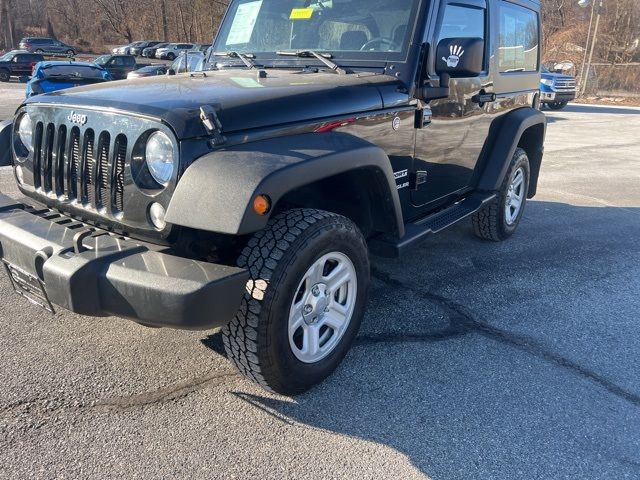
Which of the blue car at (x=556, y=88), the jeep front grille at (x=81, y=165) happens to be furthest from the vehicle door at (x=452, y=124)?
the blue car at (x=556, y=88)

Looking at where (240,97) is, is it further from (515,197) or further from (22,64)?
(22,64)

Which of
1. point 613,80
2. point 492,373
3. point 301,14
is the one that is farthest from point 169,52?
point 492,373

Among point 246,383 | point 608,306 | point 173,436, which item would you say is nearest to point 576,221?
point 608,306

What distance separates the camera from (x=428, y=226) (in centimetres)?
371

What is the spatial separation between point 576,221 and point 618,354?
318cm

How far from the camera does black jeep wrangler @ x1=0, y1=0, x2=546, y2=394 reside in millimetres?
2217

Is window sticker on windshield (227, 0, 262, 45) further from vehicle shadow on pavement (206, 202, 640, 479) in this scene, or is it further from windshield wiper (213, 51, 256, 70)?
vehicle shadow on pavement (206, 202, 640, 479)

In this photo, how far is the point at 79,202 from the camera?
2680 mm

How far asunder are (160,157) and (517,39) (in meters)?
3.89

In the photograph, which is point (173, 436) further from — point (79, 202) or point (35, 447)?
point (79, 202)

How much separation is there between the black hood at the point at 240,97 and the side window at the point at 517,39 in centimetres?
188

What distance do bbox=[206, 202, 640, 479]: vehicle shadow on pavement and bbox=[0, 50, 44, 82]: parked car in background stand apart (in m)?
29.3

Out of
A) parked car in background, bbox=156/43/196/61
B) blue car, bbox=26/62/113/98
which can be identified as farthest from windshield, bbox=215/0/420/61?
parked car in background, bbox=156/43/196/61

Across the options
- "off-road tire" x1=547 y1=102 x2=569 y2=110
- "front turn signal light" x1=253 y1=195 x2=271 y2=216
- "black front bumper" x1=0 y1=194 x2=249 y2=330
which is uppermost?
"front turn signal light" x1=253 y1=195 x2=271 y2=216
